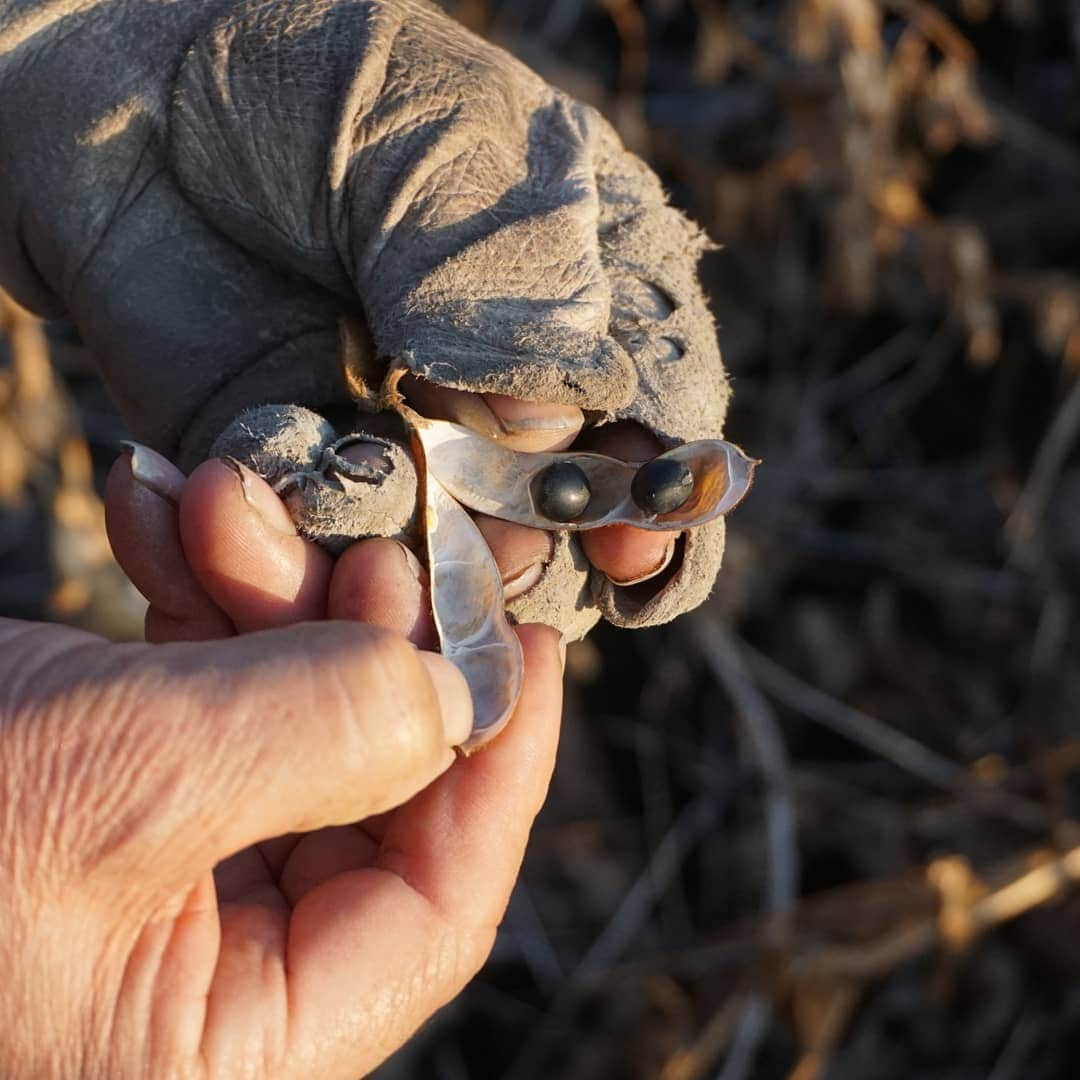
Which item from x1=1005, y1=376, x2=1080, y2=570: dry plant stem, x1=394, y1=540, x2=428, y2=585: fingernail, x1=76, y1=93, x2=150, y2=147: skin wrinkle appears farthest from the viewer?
x1=1005, y1=376, x2=1080, y2=570: dry plant stem

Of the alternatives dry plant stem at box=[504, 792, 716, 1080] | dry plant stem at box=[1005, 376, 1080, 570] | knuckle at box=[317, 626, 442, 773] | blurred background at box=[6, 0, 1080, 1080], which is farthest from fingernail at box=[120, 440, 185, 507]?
dry plant stem at box=[1005, 376, 1080, 570]

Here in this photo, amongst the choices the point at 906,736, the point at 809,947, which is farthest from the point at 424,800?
the point at 906,736

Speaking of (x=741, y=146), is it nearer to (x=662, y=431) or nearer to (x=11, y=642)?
(x=662, y=431)

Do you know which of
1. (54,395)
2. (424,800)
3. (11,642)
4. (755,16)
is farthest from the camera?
(755,16)

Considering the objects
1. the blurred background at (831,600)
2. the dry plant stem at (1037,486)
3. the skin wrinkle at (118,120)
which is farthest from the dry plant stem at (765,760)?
the skin wrinkle at (118,120)

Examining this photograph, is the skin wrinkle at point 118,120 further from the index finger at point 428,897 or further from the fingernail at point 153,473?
the index finger at point 428,897

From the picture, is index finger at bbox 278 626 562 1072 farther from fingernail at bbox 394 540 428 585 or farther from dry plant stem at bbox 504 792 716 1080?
dry plant stem at bbox 504 792 716 1080
